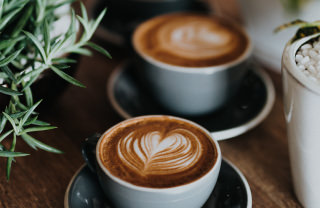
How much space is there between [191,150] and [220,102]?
0.25m

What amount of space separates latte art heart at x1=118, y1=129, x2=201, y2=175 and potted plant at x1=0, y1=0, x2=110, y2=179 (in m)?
0.11

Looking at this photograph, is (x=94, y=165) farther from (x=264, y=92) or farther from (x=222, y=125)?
(x=264, y=92)

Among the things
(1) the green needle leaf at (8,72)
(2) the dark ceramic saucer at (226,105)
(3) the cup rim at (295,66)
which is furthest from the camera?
(2) the dark ceramic saucer at (226,105)

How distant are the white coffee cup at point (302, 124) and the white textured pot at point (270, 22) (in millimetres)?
278

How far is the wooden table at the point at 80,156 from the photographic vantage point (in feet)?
2.02

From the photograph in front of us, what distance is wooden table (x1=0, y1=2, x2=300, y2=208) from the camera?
617 mm

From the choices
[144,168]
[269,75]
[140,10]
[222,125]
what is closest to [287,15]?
[269,75]

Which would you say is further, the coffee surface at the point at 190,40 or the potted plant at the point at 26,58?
the coffee surface at the point at 190,40

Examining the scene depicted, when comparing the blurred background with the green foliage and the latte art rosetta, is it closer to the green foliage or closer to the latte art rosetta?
the green foliage

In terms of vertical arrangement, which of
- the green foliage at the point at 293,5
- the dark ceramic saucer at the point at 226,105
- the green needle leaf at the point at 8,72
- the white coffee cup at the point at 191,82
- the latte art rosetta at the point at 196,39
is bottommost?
the dark ceramic saucer at the point at 226,105

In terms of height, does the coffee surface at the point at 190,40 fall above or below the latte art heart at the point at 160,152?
above

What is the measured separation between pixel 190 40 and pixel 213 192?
371mm

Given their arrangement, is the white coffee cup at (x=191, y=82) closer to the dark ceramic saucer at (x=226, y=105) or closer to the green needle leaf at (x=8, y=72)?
the dark ceramic saucer at (x=226, y=105)

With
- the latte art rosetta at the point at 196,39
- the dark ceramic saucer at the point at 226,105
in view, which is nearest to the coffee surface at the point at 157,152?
the dark ceramic saucer at the point at 226,105
